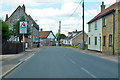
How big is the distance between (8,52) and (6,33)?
7.79 m

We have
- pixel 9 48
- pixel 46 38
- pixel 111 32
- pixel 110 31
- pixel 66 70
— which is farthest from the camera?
pixel 46 38

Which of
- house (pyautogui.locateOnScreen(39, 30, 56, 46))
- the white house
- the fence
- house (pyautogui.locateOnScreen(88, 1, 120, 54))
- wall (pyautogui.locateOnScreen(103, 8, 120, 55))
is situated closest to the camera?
wall (pyautogui.locateOnScreen(103, 8, 120, 55))

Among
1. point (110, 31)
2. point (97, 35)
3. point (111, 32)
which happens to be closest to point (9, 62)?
point (111, 32)

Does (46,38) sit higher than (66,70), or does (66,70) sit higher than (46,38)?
(46,38)

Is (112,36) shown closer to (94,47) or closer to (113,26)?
(113,26)

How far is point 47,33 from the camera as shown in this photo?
10156cm

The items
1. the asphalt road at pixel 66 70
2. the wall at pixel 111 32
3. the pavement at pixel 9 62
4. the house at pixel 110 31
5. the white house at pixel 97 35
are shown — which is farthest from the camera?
the white house at pixel 97 35

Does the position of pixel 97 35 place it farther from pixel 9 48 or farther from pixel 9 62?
pixel 9 62

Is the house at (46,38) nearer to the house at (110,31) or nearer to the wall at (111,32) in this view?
the house at (110,31)

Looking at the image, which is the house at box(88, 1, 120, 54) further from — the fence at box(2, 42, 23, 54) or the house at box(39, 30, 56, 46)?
the house at box(39, 30, 56, 46)

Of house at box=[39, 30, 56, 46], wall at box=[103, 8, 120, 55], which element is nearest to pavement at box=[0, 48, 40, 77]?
wall at box=[103, 8, 120, 55]

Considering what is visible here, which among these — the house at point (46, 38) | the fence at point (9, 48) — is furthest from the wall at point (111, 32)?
the house at point (46, 38)

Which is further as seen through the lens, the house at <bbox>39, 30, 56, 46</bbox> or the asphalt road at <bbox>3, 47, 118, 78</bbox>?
the house at <bbox>39, 30, 56, 46</bbox>

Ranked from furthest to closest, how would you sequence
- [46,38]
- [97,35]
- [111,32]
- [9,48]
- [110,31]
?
[46,38] < [97,35] < [9,48] < [110,31] < [111,32]
